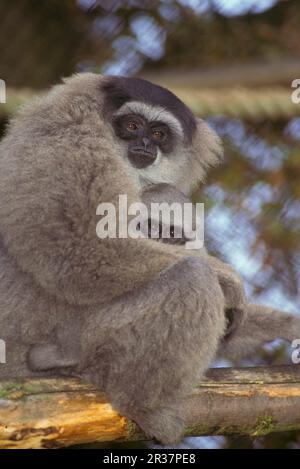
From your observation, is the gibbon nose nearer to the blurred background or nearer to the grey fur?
the grey fur

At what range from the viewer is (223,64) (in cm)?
899

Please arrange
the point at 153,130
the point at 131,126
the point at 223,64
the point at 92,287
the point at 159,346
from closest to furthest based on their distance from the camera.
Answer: the point at 159,346 → the point at 92,287 → the point at 131,126 → the point at 153,130 → the point at 223,64

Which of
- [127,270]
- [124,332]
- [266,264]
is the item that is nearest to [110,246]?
[127,270]

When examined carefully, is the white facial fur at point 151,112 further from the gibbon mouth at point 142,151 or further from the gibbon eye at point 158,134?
the gibbon mouth at point 142,151

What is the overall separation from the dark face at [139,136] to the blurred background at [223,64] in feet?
7.45

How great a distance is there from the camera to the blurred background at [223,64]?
8.92 metres

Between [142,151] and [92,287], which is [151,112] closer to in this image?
[142,151]

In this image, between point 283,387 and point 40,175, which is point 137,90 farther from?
point 283,387

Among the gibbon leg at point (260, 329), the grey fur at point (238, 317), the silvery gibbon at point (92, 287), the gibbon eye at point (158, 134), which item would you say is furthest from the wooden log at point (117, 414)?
the gibbon eye at point (158, 134)

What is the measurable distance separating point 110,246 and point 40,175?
0.57 meters

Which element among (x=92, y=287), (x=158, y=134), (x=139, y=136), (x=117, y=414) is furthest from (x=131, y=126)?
(x=117, y=414)

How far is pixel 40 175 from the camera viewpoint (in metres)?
5.00

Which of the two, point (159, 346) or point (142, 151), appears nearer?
point (159, 346)

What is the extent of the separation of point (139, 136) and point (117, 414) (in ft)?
6.25
